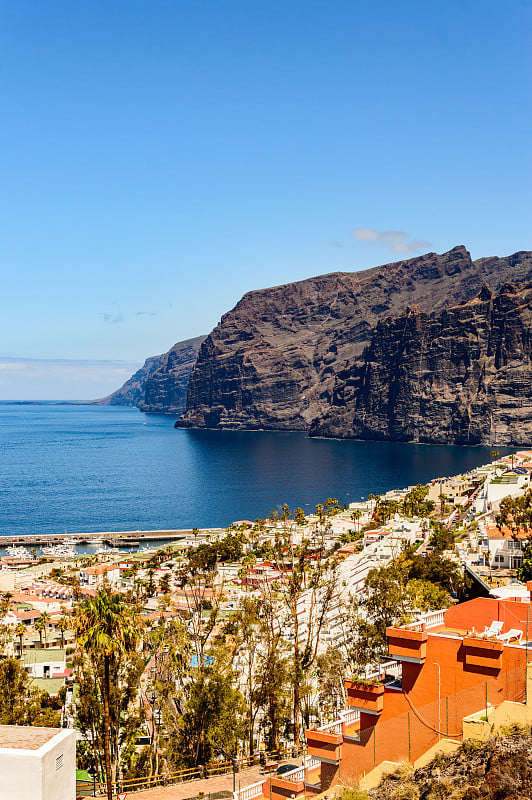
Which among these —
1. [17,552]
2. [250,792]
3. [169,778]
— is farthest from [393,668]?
[17,552]

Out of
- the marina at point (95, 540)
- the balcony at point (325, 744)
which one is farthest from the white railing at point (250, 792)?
the marina at point (95, 540)

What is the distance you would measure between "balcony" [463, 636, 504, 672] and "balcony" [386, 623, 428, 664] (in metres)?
0.79

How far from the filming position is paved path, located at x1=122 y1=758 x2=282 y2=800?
19.2m

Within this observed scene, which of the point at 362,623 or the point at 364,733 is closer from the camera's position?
the point at 364,733

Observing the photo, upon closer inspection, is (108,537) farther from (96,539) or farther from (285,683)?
(285,683)

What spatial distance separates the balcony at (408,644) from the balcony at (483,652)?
786 millimetres

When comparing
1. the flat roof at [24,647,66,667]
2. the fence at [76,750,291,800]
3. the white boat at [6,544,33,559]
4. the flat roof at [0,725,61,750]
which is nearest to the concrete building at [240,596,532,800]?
the flat roof at [0,725,61,750]

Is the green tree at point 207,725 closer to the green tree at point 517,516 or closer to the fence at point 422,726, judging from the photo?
the fence at point 422,726

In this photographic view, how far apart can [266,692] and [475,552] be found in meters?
33.1

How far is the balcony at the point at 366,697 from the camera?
566 inches

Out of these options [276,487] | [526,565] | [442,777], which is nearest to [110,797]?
[442,777]

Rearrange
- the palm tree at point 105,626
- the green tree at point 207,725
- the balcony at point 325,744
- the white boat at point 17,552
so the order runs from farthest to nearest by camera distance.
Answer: the white boat at point 17,552 < the green tree at point 207,725 < the palm tree at point 105,626 < the balcony at point 325,744

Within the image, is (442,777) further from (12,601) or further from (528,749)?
(12,601)

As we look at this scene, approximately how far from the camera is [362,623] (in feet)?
94.7
